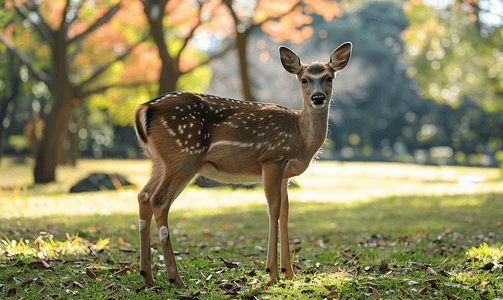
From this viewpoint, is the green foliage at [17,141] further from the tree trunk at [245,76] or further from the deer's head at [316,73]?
the deer's head at [316,73]

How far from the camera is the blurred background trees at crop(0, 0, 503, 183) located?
1536cm

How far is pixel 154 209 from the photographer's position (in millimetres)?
4082

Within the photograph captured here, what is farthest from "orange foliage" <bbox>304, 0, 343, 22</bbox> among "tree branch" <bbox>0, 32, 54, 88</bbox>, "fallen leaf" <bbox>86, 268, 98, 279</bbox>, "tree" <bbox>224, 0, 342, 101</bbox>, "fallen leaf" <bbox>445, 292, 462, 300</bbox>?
"fallen leaf" <bbox>86, 268, 98, 279</bbox>

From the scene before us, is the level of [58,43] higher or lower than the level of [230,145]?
higher

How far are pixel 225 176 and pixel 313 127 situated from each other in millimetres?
1004

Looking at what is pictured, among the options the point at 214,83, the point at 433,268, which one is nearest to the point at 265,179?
the point at 433,268

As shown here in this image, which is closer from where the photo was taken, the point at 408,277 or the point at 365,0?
the point at 408,277

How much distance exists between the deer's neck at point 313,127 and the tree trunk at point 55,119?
13210 mm

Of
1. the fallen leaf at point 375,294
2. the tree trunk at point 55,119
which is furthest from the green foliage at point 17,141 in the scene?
the fallen leaf at point 375,294

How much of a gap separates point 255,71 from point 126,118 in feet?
54.2

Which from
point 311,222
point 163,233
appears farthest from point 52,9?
point 163,233

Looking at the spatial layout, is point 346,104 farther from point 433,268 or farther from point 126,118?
point 433,268

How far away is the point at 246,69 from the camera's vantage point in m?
14.8

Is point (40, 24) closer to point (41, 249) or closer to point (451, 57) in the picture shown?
point (41, 249)
